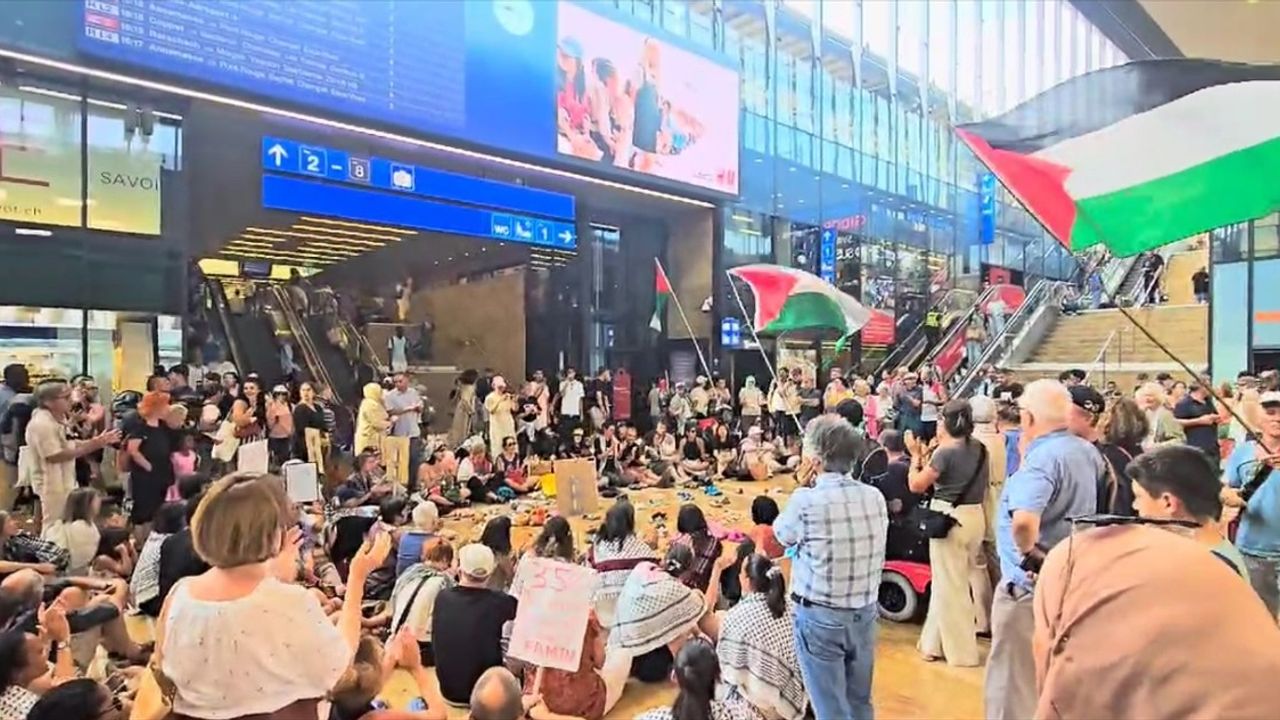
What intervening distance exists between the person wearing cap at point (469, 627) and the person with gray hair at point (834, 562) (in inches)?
47.8

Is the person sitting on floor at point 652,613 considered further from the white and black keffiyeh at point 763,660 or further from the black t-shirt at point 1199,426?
the black t-shirt at point 1199,426

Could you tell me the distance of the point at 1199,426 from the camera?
7.57m

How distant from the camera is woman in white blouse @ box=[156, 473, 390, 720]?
70.7 inches

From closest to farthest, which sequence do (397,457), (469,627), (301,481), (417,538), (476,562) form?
(469,627) → (476,562) → (417,538) → (301,481) → (397,457)

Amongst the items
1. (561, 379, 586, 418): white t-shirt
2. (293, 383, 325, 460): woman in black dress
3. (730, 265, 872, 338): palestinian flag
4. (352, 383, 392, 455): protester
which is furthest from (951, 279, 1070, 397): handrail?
(293, 383, 325, 460): woman in black dress

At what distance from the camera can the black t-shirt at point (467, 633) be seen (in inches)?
133

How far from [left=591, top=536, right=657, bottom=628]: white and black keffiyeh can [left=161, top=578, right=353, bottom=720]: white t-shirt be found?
223cm

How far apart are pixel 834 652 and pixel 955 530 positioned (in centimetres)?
175

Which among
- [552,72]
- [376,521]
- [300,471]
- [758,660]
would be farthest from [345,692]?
[552,72]

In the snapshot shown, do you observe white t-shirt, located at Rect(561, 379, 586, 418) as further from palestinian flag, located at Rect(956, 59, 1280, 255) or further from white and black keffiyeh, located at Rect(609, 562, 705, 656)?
palestinian flag, located at Rect(956, 59, 1280, 255)

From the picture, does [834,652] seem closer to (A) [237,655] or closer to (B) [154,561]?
(A) [237,655]

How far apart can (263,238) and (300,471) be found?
298 inches

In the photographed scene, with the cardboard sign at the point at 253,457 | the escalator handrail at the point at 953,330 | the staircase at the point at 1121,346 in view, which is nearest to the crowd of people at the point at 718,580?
the cardboard sign at the point at 253,457

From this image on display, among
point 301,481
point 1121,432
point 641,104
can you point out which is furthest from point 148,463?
point 641,104
